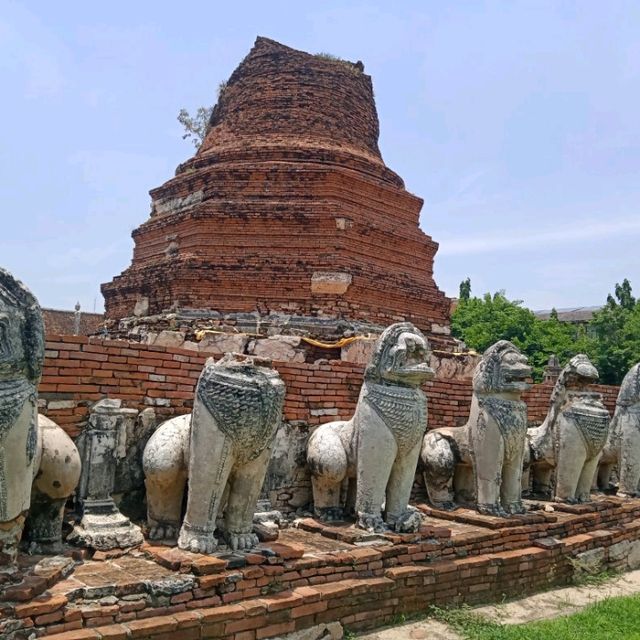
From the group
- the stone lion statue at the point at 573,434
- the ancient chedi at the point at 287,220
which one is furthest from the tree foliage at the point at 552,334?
the stone lion statue at the point at 573,434

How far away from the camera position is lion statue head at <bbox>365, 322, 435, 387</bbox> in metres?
5.69

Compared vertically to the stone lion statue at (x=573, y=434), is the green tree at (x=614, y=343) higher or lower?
higher

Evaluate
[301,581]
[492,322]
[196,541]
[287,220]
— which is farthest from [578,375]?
[492,322]

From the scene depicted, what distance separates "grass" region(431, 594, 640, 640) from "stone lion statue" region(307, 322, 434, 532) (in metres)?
0.77

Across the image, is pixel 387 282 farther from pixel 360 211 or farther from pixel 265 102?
pixel 265 102

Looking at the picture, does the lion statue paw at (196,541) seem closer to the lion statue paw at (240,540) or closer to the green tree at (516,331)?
the lion statue paw at (240,540)

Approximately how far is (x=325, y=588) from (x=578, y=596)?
2937 millimetres

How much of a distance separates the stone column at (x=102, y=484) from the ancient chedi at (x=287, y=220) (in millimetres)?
5969

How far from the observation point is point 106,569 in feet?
13.9

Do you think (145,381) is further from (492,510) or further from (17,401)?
(492,510)

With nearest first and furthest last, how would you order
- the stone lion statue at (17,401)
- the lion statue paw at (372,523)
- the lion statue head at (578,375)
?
the stone lion statue at (17,401)
the lion statue paw at (372,523)
the lion statue head at (578,375)

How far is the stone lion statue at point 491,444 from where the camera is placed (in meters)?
6.58

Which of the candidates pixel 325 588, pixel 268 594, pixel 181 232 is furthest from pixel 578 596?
pixel 181 232

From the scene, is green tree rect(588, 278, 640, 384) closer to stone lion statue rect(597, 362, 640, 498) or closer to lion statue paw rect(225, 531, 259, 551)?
stone lion statue rect(597, 362, 640, 498)
